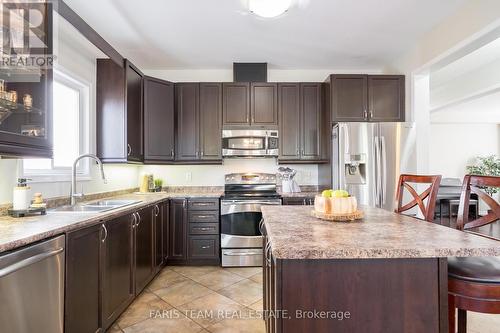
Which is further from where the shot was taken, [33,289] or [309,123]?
[309,123]

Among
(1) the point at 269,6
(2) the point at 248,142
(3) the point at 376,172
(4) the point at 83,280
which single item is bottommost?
(4) the point at 83,280

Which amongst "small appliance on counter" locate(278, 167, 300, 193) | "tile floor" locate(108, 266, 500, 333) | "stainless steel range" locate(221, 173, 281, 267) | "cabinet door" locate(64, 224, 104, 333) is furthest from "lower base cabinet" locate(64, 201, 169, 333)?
"small appliance on counter" locate(278, 167, 300, 193)

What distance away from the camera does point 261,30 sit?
9.59ft

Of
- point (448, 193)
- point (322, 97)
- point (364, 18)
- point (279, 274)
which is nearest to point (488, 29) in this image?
point (364, 18)

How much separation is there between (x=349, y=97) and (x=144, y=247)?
2935mm

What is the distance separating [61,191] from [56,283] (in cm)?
125

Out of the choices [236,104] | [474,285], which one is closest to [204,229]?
[236,104]

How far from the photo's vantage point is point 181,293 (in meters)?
2.67

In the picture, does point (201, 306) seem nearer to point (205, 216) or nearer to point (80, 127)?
point (205, 216)

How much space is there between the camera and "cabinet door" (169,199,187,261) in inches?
134

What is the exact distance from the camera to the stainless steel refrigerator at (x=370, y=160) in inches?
128

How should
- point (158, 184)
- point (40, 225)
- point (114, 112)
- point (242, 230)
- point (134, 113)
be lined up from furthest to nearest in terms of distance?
point (158, 184) → point (242, 230) → point (134, 113) → point (114, 112) → point (40, 225)

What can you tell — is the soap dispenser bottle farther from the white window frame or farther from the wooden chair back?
the wooden chair back

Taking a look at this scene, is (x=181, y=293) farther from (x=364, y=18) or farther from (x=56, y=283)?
(x=364, y=18)
